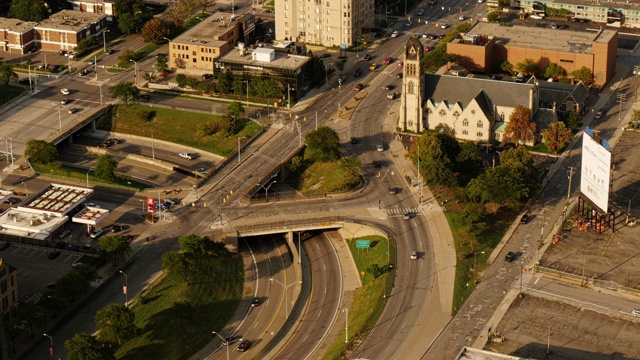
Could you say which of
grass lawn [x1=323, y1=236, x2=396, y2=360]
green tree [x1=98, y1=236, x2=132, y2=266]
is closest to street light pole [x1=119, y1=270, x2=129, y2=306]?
green tree [x1=98, y1=236, x2=132, y2=266]

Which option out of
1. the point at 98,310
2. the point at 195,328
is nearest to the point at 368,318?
the point at 195,328

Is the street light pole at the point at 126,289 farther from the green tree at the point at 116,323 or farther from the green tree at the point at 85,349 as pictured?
the green tree at the point at 85,349

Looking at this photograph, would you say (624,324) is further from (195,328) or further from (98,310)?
(98,310)

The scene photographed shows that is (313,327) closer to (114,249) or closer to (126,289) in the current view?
(126,289)

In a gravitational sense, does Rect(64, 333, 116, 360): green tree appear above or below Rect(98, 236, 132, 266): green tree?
below

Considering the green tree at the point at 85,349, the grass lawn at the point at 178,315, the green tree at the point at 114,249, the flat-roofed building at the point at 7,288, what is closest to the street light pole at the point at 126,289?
the grass lawn at the point at 178,315

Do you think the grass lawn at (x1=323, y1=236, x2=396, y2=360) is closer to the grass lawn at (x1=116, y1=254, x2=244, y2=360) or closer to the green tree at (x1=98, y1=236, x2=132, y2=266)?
the grass lawn at (x1=116, y1=254, x2=244, y2=360)
